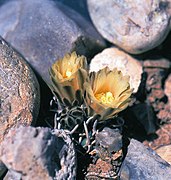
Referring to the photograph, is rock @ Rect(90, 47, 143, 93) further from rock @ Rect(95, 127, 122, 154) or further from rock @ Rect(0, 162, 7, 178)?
rock @ Rect(0, 162, 7, 178)

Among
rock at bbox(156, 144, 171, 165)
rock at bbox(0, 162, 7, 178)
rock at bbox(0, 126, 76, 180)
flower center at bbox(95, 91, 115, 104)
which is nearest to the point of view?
rock at bbox(0, 126, 76, 180)

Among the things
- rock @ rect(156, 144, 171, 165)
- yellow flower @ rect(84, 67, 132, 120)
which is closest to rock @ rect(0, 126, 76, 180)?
yellow flower @ rect(84, 67, 132, 120)

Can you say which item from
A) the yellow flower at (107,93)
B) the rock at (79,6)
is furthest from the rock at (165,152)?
the rock at (79,6)

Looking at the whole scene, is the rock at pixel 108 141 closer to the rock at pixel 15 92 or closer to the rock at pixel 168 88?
the rock at pixel 15 92

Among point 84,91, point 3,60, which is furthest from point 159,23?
point 3,60

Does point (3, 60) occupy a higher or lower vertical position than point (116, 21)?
higher

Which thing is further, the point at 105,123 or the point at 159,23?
the point at 159,23

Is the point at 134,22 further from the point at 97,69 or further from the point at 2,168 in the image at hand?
the point at 2,168

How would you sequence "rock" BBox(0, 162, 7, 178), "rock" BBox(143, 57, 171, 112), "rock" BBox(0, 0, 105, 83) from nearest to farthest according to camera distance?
"rock" BBox(0, 162, 7, 178) → "rock" BBox(0, 0, 105, 83) → "rock" BBox(143, 57, 171, 112)

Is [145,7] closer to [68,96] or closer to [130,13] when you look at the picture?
[130,13]

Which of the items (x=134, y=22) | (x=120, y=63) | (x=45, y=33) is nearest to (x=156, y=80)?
(x=120, y=63)
